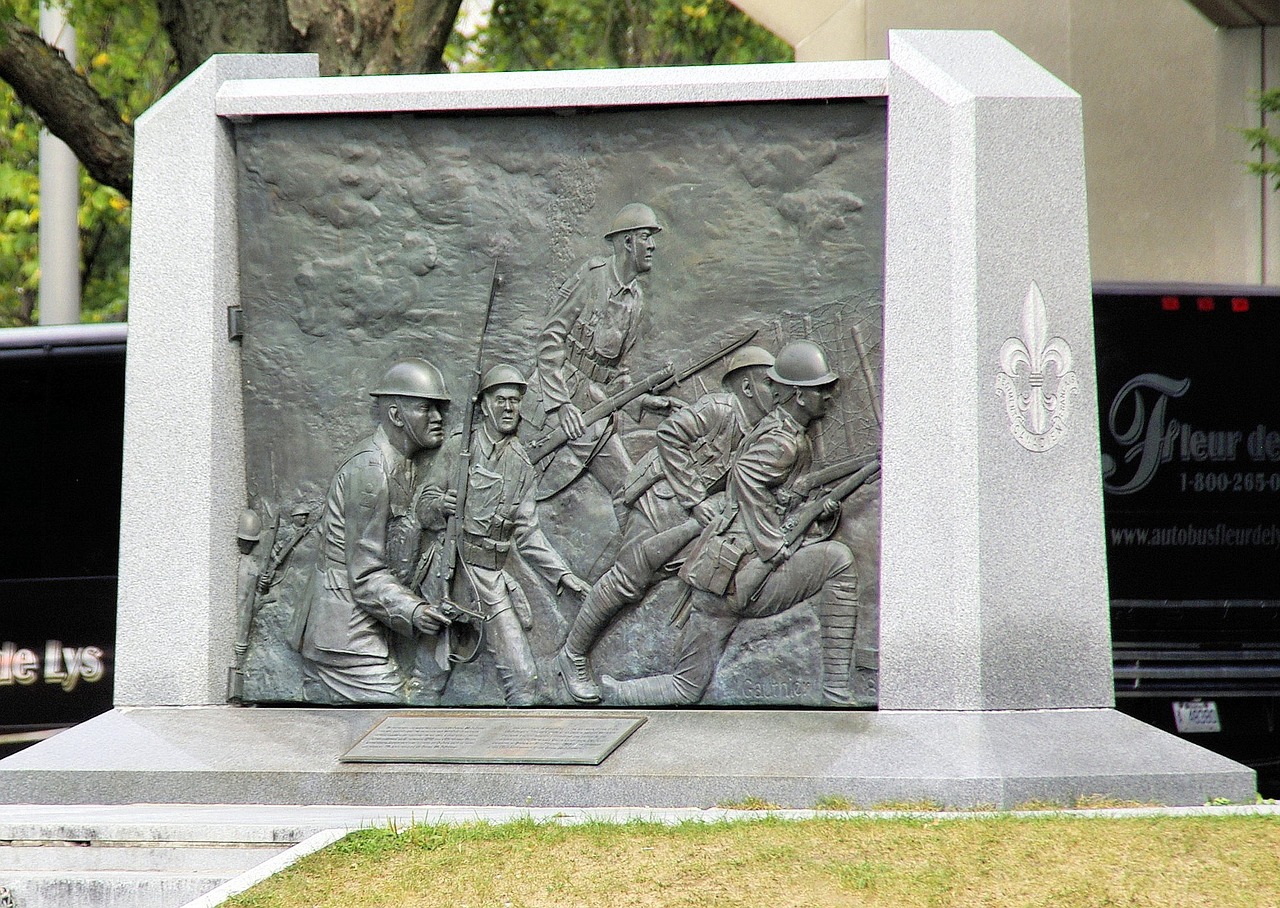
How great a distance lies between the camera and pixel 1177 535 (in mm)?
10445

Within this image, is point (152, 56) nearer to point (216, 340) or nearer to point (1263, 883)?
point (216, 340)

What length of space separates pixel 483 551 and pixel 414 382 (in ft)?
3.25

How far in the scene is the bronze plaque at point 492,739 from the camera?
7238 mm

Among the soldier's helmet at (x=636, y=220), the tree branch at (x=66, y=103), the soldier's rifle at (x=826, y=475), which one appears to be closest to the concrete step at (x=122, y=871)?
the soldier's rifle at (x=826, y=475)

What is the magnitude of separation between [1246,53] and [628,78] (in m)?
9.38

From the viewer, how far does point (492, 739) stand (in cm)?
750

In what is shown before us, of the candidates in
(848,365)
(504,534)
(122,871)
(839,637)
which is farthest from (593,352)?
(122,871)

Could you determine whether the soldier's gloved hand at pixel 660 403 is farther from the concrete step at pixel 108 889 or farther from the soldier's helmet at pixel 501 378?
the concrete step at pixel 108 889

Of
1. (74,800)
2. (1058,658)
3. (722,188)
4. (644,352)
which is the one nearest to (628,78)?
(722,188)

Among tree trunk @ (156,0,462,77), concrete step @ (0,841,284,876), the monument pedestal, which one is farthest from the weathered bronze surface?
tree trunk @ (156,0,462,77)

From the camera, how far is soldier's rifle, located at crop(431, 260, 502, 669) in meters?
8.13

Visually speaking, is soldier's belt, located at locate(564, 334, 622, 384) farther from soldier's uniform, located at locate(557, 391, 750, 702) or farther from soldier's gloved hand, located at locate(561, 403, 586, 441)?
soldier's uniform, located at locate(557, 391, 750, 702)

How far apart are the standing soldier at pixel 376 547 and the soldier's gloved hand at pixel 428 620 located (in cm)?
6

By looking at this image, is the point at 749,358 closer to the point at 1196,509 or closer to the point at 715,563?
the point at 715,563
